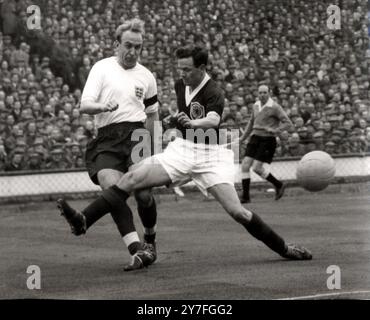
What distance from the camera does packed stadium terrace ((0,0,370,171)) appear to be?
18141 mm

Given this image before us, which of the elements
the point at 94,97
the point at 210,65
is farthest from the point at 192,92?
the point at 210,65

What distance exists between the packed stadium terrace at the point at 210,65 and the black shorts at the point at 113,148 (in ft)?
27.9

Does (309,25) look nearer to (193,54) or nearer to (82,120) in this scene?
(82,120)

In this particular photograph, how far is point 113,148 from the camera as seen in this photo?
9094 millimetres

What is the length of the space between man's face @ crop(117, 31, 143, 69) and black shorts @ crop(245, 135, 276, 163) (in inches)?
320

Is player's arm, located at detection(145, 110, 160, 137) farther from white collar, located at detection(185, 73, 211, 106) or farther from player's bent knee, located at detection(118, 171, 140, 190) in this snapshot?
player's bent knee, located at detection(118, 171, 140, 190)

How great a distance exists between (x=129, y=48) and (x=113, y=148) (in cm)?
89

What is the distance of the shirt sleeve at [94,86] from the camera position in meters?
8.88

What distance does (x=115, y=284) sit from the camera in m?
8.18

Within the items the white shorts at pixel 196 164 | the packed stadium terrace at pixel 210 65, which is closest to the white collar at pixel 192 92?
the white shorts at pixel 196 164

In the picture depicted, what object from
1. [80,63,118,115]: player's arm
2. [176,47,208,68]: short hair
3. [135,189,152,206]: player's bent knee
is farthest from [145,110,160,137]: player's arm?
[176,47,208,68]: short hair

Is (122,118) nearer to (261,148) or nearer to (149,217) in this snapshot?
(149,217)

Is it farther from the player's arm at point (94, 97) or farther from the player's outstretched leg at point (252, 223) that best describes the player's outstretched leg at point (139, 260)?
the player's arm at point (94, 97)
